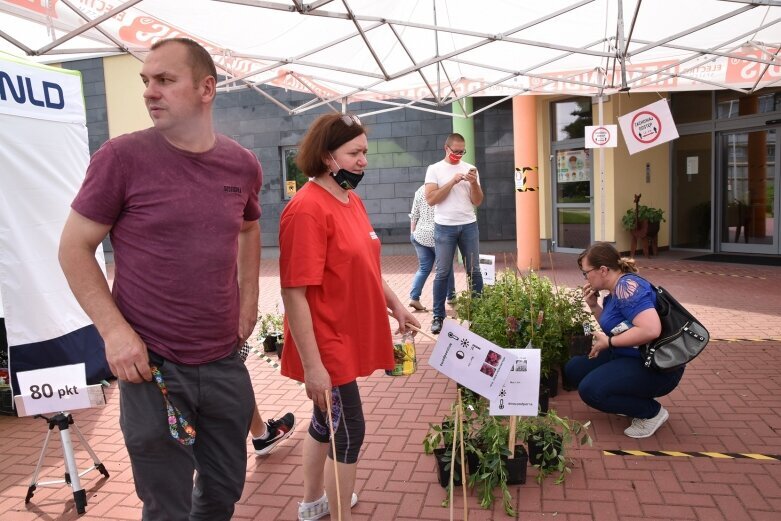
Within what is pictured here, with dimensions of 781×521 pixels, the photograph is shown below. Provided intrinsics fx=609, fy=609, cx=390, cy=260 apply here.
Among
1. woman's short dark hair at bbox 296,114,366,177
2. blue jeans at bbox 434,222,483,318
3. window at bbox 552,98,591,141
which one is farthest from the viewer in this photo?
window at bbox 552,98,591,141

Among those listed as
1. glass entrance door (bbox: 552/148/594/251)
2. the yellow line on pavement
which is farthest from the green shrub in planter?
glass entrance door (bbox: 552/148/594/251)

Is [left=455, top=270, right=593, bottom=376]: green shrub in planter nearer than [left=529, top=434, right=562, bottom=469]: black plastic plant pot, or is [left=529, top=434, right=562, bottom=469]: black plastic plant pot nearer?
[left=529, top=434, right=562, bottom=469]: black plastic plant pot

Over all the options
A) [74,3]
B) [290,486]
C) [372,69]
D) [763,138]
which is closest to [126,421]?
[290,486]

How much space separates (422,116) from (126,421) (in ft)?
40.2

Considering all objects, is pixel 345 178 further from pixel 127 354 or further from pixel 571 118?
pixel 571 118

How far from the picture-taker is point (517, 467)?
3.21 m

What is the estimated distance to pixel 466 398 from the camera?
3.91 m

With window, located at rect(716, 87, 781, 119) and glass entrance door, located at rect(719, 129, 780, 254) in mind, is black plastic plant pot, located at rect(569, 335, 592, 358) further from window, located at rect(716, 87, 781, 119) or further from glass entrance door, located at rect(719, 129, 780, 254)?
window, located at rect(716, 87, 781, 119)

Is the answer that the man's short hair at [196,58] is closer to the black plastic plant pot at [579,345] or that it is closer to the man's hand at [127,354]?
the man's hand at [127,354]

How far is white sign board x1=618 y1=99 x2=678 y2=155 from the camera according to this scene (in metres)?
6.64

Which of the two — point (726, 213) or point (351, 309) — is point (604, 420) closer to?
point (351, 309)

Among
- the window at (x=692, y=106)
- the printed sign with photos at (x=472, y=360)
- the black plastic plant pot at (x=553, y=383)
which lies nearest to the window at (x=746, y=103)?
the window at (x=692, y=106)

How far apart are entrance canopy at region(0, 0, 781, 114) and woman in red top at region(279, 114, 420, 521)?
6.92ft

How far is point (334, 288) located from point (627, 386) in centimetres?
219
